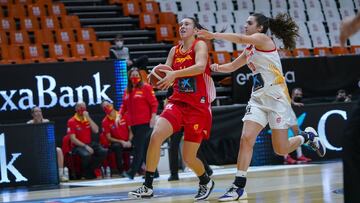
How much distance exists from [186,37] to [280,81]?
3.50 feet

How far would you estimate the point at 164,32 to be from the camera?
2094 cm

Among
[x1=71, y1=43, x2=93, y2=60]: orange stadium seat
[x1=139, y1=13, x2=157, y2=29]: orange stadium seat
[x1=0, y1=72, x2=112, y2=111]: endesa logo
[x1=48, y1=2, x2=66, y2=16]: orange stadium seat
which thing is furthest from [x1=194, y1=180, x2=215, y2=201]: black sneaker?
[x1=139, y1=13, x2=157, y2=29]: orange stadium seat

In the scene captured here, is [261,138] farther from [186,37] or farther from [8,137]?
[186,37]

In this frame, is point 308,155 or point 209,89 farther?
point 308,155

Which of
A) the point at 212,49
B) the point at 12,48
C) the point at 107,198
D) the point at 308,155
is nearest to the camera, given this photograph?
the point at 107,198

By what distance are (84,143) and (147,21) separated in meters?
7.82

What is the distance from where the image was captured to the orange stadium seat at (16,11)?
1962 cm

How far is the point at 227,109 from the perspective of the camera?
15258 mm

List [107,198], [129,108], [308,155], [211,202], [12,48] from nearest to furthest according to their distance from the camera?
1. [211,202]
2. [107,198]
3. [129,108]
4. [308,155]
5. [12,48]

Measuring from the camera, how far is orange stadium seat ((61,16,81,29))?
64.9 feet

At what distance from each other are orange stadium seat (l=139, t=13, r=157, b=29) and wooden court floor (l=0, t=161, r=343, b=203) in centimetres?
922

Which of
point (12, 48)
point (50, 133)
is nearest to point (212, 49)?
point (12, 48)

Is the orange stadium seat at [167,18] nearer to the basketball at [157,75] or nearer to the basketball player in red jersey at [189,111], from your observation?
the basketball player in red jersey at [189,111]

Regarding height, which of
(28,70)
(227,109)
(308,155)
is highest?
(28,70)
